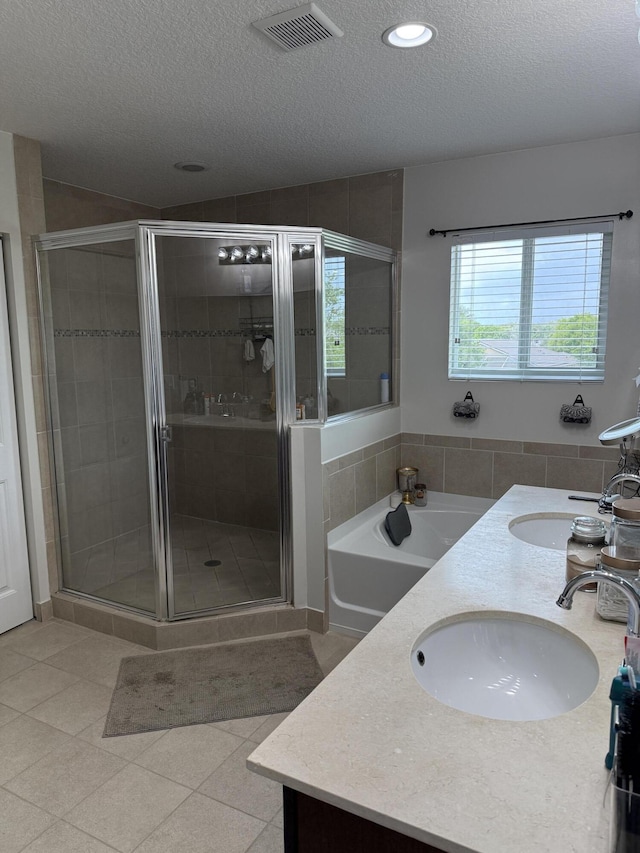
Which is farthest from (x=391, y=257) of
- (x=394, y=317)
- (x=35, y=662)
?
(x=35, y=662)

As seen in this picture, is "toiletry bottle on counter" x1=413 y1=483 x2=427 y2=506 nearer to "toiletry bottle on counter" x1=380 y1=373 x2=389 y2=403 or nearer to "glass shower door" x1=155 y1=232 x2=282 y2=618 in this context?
"toiletry bottle on counter" x1=380 y1=373 x2=389 y2=403

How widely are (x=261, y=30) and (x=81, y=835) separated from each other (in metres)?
2.67

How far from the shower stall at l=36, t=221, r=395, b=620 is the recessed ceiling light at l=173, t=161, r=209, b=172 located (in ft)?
2.77

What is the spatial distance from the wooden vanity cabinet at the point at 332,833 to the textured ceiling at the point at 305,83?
212 centimetres

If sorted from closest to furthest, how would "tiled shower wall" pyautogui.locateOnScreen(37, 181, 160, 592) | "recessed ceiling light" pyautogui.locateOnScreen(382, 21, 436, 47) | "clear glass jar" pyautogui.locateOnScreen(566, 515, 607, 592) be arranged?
"clear glass jar" pyautogui.locateOnScreen(566, 515, 607, 592) → "recessed ceiling light" pyautogui.locateOnScreen(382, 21, 436, 47) → "tiled shower wall" pyautogui.locateOnScreen(37, 181, 160, 592)

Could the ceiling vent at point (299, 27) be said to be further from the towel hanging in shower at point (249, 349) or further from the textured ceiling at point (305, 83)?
the towel hanging in shower at point (249, 349)

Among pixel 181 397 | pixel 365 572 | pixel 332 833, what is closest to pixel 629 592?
pixel 332 833

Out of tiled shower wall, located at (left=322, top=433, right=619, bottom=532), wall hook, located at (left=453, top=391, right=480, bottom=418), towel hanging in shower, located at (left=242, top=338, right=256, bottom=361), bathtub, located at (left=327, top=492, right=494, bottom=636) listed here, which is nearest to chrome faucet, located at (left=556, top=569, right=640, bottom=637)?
bathtub, located at (left=327, top=492, right=494, bottom=636)

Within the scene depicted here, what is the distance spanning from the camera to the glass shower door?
2.95 meters

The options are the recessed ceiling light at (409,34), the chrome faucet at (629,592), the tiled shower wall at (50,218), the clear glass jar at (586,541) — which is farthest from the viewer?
the tiled shower wall at (50,218)

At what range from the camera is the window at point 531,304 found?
3.24 m

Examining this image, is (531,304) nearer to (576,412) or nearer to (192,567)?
(576,412)

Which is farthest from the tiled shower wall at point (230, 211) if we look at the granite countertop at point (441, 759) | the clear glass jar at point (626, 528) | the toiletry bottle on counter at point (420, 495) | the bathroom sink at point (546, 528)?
the granite countertop at point (441, 759)

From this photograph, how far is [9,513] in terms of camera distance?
310 cm
